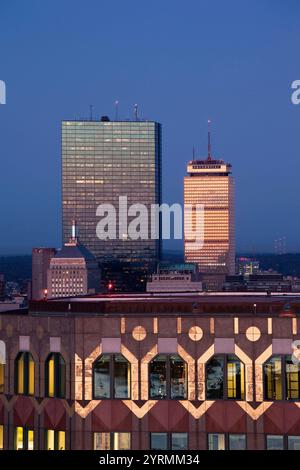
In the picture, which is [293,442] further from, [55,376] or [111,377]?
[55,376]

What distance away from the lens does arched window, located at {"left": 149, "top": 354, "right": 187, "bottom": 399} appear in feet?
128

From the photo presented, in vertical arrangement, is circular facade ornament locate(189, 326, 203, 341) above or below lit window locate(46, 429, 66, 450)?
above

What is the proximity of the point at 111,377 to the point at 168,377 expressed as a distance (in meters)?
1.83

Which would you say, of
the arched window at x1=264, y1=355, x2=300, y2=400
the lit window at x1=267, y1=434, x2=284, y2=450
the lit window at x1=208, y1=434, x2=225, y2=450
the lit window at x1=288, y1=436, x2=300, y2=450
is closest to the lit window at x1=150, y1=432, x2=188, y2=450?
the lit window at x1=208, y1=434, x2=225, y2=450

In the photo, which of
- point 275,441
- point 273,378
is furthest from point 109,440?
point 273,378

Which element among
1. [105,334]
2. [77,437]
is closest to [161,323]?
[105,334]

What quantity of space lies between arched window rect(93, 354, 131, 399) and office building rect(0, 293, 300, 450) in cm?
3

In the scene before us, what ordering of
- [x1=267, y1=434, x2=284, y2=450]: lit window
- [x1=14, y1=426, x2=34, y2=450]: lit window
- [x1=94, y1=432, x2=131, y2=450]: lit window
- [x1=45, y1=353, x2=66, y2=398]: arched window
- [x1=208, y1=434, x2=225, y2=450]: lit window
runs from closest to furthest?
1. [x1=267, y1=434, x2=284, y2=450]: lit window
2. [x1=208, y1=434, x2=225, y2=450]: lit window
3. [x1=94, y1=432, x2=131, y2=450]: lit window
4. [x1=45, y1=353, x2=66, y2=398]: arched window
5. [x1=14, y1=426, x2=34, y2=450]: lit window

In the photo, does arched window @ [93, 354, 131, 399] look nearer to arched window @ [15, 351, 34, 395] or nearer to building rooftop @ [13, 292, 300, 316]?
building rooftop @ [13, 292, 300, 316]

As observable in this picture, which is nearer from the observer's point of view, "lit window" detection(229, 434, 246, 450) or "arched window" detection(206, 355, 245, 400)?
→ "lit window" detection(229, 434, 246, 450)

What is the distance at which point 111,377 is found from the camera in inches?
1553

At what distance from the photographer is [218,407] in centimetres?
3856

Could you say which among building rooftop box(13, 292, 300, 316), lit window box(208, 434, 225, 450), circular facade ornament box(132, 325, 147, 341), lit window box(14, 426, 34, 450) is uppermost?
building rooftop box(13, 292, 300, 316)
